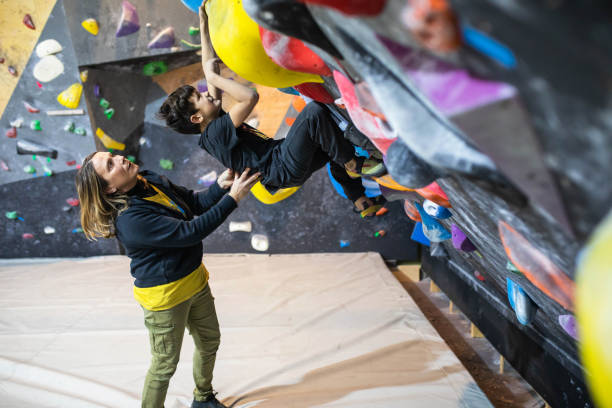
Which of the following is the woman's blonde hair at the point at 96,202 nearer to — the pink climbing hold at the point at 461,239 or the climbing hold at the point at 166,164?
the pink climbing hold at the point at 461,239

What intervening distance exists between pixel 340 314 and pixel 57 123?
8.41 feet

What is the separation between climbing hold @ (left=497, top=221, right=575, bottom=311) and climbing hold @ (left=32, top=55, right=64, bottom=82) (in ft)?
10.5

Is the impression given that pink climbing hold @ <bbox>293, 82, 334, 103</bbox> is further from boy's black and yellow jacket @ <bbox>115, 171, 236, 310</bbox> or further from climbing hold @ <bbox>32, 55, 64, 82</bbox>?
climbing hold @ <bbox>32, 55, 64, 82</bbox>

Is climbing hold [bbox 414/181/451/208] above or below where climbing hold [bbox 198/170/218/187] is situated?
above

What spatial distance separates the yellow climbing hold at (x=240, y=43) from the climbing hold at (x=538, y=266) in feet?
1.79

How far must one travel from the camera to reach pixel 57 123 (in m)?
3.09

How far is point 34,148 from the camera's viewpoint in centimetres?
319

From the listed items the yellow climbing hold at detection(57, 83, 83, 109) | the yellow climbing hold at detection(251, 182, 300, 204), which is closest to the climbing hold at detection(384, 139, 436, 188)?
the yellow climbing hold at detection(251, 182, 300, 204)

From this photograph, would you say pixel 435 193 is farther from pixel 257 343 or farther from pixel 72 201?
pixel 72 201

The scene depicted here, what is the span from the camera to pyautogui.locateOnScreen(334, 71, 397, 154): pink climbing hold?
2.39ft

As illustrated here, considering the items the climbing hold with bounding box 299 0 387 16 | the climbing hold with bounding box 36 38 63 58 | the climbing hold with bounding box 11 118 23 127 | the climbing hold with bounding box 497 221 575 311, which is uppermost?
the climbing hold with bounding box 299 0 387 16

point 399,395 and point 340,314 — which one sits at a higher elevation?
point 399,395

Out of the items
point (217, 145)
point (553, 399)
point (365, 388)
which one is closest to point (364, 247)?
point (365, 388)

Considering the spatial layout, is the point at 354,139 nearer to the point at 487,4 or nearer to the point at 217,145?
the point at 217,145
